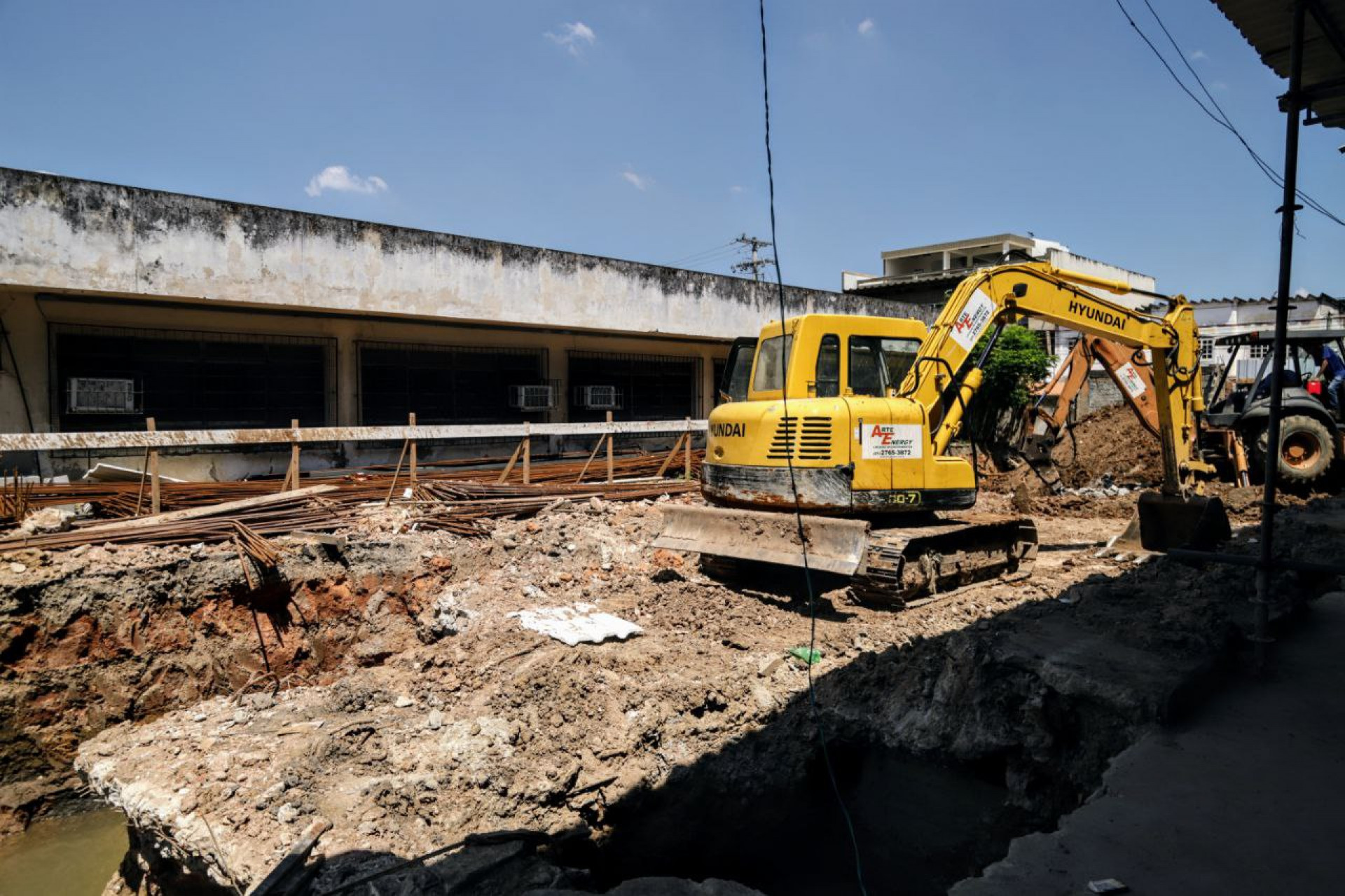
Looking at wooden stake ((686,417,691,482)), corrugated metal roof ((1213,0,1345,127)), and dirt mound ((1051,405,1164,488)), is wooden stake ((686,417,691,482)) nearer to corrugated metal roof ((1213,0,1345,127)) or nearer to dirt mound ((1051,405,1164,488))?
dirt mound ((1051,405,1164,488))

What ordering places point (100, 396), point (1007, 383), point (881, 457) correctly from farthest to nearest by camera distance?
point (1007, 383), point (100, 396), point (881, 457)

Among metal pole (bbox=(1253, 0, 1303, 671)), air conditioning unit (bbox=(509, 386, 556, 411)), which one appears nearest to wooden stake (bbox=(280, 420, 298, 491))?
air conditioning unit (bbox=(509, 386, 556, 411))

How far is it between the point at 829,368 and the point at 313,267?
8.08 metres

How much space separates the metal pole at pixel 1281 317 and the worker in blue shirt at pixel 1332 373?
10.8 m

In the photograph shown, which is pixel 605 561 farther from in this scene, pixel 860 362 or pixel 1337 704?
pixel 1337 704

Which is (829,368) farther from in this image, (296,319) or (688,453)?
(296,319)

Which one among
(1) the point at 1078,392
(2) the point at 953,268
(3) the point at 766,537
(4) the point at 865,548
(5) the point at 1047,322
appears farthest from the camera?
(2) the point at 953,268

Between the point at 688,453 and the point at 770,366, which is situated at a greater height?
Answer: the point at 770,366

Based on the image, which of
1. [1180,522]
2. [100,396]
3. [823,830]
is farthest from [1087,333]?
[100,396]

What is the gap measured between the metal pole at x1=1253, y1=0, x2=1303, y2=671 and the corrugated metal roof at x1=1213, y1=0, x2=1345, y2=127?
107 millimetres

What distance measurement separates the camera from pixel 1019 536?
8.87 metres

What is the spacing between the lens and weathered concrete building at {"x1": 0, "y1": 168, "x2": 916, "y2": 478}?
9.94 m

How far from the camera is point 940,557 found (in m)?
7.65

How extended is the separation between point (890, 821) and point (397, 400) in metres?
11.2
